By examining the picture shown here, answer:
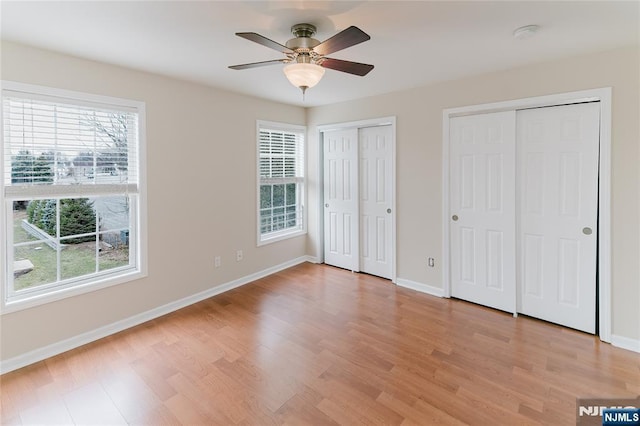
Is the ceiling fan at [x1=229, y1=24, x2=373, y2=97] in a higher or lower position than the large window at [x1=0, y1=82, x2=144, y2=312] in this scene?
higher

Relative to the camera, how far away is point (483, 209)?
11.0 ft

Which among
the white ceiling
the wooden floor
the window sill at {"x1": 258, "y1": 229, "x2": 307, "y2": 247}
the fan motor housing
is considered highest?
the white ceiling

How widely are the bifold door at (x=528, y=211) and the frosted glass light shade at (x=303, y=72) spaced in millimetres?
2123

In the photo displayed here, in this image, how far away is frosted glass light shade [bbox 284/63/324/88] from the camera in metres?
1.95

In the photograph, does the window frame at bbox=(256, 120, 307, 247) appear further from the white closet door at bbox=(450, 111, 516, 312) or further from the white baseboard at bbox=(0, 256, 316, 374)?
the white closet door at bbox=(450, 111, 516, 312)

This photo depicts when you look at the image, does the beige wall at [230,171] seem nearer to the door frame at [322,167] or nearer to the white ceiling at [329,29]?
the door frame at [322,167]

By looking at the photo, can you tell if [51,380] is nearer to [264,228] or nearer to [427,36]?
[264,228]

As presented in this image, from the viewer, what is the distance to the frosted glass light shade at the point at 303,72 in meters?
1.95

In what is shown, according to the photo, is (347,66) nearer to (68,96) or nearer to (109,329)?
(68,96)

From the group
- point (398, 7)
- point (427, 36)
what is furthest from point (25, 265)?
point (427, 36)

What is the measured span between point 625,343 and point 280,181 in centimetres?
404

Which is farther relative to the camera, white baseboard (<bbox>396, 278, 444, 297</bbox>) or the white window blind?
white baseboard (<bbox>396, 278, 444, 297</bbox>)

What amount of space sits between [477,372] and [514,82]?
8.71 feet

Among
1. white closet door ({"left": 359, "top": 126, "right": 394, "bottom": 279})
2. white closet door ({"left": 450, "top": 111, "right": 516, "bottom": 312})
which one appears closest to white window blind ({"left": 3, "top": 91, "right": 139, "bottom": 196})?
white closet door ({"left": 359, "top": 126, "right": 394, "bottom": 279})
